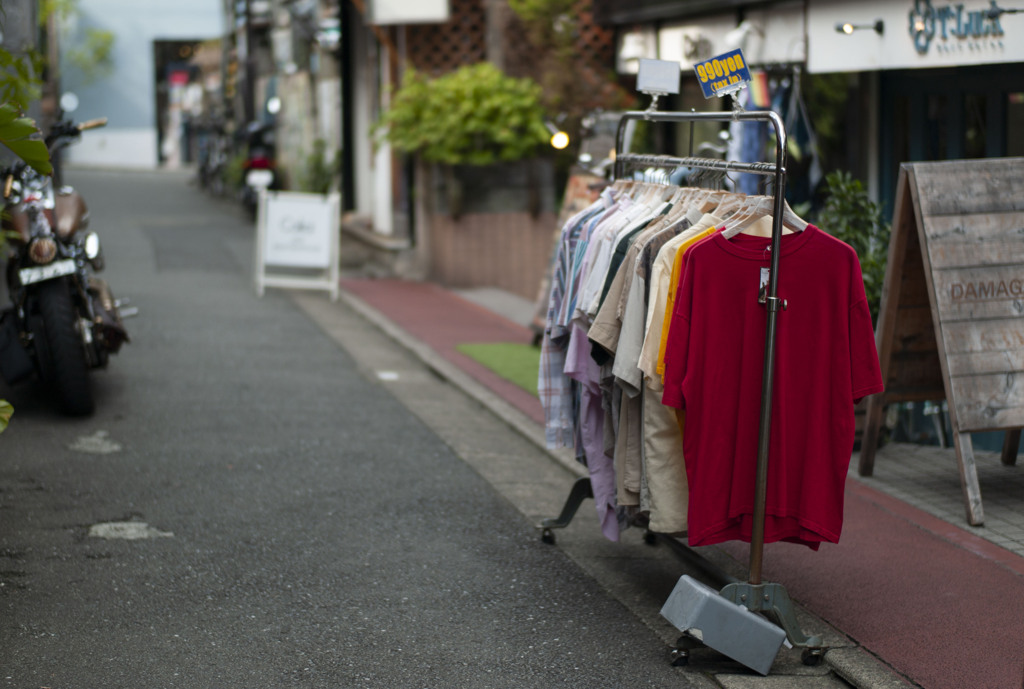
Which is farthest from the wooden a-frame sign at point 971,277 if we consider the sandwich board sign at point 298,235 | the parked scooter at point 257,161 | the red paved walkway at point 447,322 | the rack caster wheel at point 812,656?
the parked scooter at point 257,161

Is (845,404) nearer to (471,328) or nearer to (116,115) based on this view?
(471,328)

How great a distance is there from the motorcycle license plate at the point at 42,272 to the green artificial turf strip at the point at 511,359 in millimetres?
3254

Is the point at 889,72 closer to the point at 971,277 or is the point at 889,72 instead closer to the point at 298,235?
the point at 971,277

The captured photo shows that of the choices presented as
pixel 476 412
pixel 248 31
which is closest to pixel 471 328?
pixel 476 412

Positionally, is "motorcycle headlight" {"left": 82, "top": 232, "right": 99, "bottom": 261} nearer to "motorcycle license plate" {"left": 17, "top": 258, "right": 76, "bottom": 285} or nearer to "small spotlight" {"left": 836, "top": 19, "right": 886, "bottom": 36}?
"motorcycle license plate" {"left": 17, "top": 258, "right": 76, "bottom": 285}

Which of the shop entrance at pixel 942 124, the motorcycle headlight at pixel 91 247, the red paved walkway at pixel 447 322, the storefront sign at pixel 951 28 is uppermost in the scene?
the storefront sign at pixel 951 28

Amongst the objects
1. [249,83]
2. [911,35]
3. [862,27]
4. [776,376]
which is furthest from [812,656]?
[249,83]

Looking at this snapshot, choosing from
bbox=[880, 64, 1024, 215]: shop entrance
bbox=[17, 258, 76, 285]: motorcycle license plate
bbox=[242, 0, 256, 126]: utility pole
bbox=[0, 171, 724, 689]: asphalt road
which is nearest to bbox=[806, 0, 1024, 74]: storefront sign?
bbox=[880, 64, 1024, 215]: shop entrance

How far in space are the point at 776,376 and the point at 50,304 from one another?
4.71 m

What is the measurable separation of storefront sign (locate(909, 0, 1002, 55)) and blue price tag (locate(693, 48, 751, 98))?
2946 mm

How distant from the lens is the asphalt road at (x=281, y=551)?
4.11 meters

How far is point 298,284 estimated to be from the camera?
12797 mm

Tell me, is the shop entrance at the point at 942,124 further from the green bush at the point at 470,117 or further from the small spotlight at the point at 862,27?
the green bush at the point at 470,117

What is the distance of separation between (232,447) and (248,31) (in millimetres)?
22683
